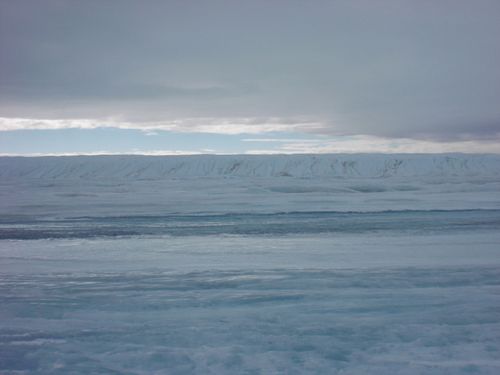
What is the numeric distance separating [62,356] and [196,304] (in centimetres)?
179

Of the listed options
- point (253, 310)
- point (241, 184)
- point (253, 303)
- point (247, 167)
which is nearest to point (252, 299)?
point (253, 303)

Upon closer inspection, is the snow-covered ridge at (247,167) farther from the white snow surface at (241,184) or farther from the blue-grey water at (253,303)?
the blue-grey water at (253,303)

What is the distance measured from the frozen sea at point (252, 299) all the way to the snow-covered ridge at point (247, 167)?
37190 millimetres

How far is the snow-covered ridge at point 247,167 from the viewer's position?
50.1 m

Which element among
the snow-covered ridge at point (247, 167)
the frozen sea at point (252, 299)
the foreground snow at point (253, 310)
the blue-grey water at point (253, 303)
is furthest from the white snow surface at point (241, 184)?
the foreground snow at point (253, 310)

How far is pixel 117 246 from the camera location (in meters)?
9.98

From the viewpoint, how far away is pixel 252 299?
6.28 meters

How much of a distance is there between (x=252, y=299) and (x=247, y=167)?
5178cm

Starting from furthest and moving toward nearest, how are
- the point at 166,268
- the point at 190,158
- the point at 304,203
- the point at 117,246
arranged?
1. the point at 190,158
2. the point at 304,203
3. the point at 117,246
4. the point at 166,268

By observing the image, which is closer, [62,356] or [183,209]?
[62,356]

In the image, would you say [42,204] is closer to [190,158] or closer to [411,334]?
[411,334]

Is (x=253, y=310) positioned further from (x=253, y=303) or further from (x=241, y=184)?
(x=241, y=184)

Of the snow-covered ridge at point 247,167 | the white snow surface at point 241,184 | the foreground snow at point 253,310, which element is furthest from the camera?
the snow-covered ridge at point 247,167

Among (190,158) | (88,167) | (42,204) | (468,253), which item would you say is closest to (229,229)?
(468,253)
